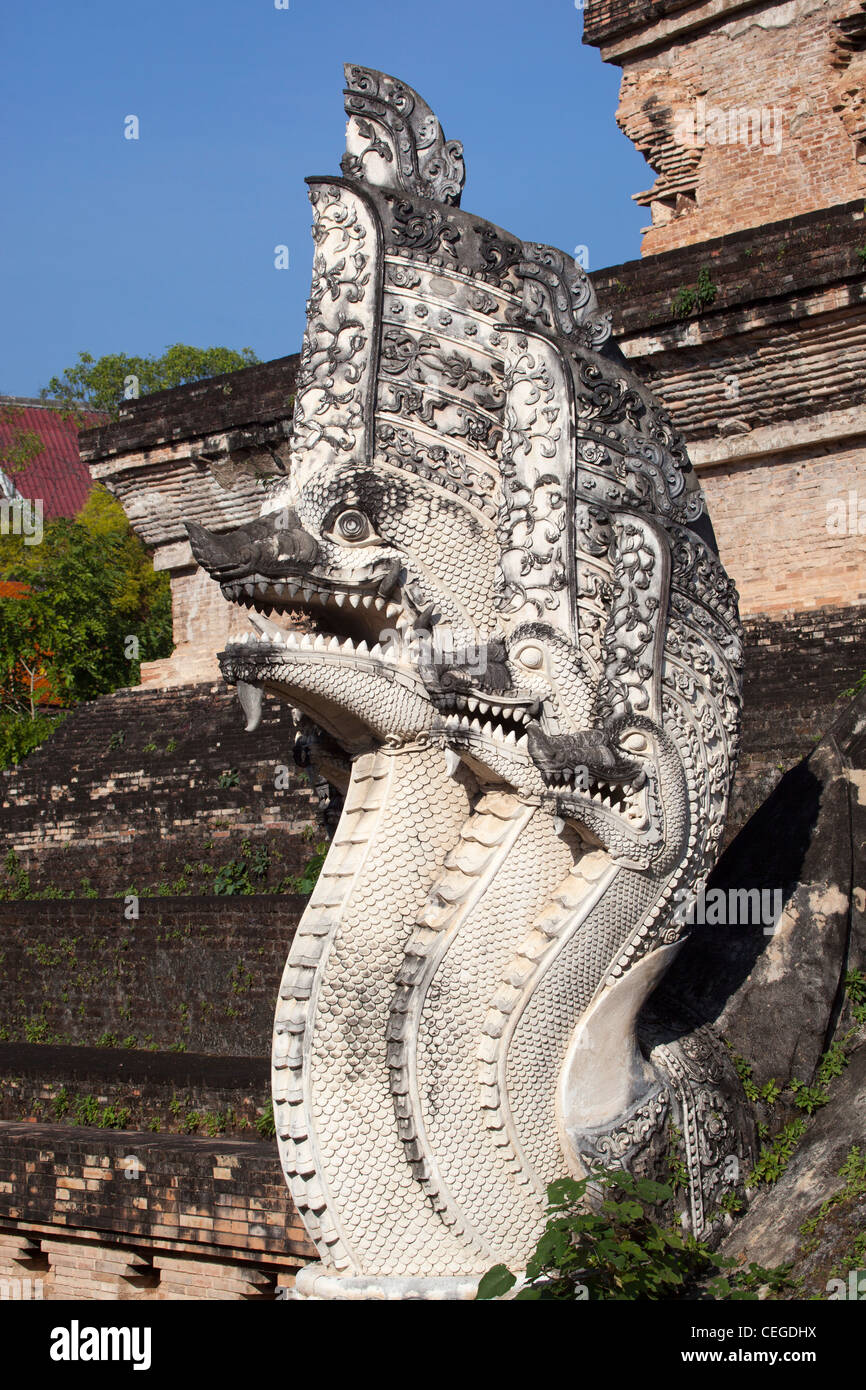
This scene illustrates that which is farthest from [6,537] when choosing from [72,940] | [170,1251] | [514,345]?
[514,345]

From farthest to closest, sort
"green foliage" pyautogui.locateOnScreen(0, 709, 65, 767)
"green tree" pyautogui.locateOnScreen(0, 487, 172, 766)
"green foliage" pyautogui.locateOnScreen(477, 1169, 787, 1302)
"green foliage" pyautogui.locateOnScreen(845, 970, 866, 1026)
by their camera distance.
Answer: "green tree" pyautogui.locateOnScreen(0, 487, 172, 766) < "green foliage" pyautogui.locateOnScreen(0, 709, 65, 767) < "green foliage" pyautogui.locateOnScreen(845, 970, 866, 1026) < "green foliage" pyautogui.locateOnScreen(477, 1169, 787, 1302)

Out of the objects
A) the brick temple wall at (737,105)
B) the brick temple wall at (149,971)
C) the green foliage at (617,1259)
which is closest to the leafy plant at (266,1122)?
the brick temple wall at (149,971)

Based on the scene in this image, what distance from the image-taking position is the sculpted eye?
4.38 meters

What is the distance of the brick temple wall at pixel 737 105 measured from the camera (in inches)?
563

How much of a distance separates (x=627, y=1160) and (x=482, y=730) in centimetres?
128

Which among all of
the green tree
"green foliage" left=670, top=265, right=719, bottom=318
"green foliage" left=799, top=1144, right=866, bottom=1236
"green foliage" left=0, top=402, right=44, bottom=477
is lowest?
"green foliage" left=799, top=1144, right=866, bottom=1236

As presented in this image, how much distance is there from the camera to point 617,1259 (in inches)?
159

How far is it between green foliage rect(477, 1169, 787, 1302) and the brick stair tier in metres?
4.95

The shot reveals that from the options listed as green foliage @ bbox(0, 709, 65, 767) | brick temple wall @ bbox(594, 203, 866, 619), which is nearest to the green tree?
green foliage @ bbox(0, 709, 65, 767)

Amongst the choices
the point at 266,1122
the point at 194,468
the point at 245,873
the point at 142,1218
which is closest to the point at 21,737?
the point at 194,468

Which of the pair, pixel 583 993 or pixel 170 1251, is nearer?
pixel 583 993

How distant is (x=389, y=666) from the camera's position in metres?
4.44

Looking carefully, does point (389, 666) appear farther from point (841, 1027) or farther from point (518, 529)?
point (841, 1027)

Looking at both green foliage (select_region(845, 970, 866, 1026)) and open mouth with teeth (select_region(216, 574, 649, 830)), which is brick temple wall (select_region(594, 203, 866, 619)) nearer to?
green foliage (select_region(845, 970, 866, 1026))
